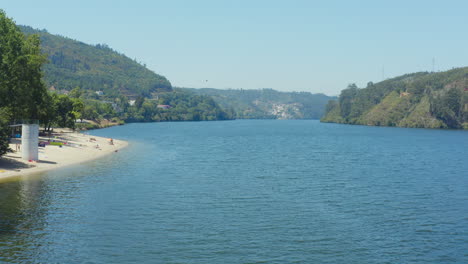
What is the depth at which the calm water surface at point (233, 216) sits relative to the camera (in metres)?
33.8

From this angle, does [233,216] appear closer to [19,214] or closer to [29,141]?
[19,214]

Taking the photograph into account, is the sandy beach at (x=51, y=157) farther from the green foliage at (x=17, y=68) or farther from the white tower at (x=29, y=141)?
the green foliage at (x=17, y=68)

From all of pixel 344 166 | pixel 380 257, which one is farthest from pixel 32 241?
pixel 344 166

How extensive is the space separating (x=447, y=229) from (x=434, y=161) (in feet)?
203

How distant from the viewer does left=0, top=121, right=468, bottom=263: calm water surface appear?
3384 centimetres

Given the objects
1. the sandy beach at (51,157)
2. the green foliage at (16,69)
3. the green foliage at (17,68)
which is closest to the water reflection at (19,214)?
the sandy beach at (51,157)

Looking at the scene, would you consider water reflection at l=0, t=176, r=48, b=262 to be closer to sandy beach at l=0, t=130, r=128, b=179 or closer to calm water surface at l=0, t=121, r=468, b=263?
calm water surface at l=0, t=121, r=468, b=263

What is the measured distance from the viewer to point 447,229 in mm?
40906

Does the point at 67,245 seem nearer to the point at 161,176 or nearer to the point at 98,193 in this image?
the point at 98,193

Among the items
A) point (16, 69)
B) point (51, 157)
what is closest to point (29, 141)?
point (51, 157)

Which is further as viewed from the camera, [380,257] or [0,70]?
[0,70]

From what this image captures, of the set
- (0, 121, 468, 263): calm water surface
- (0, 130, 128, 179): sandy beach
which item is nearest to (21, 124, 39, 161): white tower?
(0, 130, 128, 179): sandy beach

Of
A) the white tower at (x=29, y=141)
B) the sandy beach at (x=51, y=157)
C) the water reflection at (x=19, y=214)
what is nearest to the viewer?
the water reflection at (x=19, y=214)

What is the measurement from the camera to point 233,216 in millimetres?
44656
